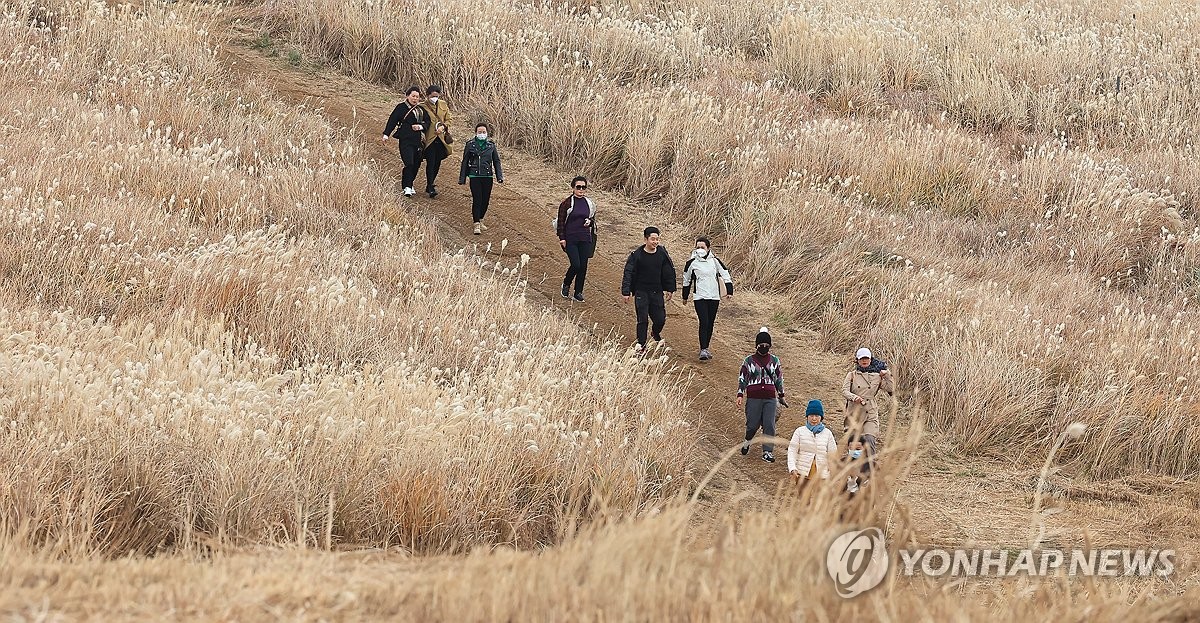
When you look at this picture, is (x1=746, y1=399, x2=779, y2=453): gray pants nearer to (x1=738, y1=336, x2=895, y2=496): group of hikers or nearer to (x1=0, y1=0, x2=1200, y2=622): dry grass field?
(x1=738, y1=336, x2=895, y2=496): group of hikers

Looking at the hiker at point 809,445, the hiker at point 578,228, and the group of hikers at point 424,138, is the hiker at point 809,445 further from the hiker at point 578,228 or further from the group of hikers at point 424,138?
the group of hikers at point 424,138

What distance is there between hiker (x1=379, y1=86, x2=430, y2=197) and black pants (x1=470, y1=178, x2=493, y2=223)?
1136mm

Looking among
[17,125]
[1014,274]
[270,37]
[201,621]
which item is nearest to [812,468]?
[201,621]

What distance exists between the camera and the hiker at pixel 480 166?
13.8 meters

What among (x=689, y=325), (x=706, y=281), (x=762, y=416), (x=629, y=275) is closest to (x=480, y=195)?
(x=689, y=325)

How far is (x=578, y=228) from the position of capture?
1239cm

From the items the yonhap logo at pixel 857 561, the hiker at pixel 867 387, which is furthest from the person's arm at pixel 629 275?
the yonhap logo at pixel 857 561

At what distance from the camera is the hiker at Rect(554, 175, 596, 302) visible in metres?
12.4

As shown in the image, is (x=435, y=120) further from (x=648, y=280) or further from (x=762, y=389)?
(x=762, y=389)

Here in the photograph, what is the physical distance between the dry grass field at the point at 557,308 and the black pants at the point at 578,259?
699 millimetres

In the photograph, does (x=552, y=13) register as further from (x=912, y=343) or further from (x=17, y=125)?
(x=912, y=343)

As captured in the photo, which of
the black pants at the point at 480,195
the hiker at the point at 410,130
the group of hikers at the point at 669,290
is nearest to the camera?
the group of hikers at the point at 669,290

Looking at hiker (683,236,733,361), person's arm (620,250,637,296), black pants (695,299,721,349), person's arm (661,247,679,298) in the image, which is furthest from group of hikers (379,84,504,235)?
black pants (695,299,721,349)

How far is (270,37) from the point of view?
19.8 m
